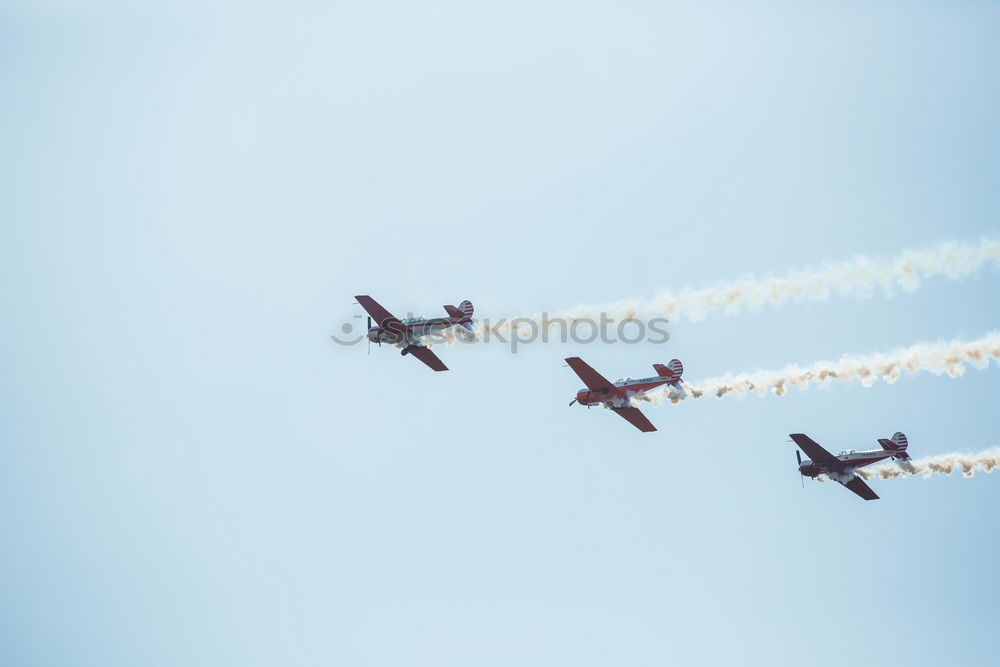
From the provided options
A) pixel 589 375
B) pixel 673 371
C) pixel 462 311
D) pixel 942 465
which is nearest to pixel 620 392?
pixel 589 375

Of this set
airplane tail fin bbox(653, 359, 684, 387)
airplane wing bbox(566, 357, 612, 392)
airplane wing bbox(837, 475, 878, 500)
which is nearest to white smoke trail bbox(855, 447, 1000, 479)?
airplane wing bbox(837, 475, 878, 500)

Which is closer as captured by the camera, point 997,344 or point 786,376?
point 997,344

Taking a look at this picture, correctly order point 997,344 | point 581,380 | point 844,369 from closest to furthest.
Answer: point 997,344
point 844,369
point 581,380

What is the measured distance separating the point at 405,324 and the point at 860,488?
24.9 meters

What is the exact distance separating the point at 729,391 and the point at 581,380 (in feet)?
23.2

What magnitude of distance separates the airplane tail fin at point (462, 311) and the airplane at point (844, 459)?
17157mm

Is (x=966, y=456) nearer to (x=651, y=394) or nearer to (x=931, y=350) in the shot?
(x=931, y=350)

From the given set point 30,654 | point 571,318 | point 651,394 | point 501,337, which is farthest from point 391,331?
point 30,654

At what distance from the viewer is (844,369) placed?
4550cm

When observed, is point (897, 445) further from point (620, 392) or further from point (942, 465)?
point (620, 392)

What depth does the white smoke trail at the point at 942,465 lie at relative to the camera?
46281mm

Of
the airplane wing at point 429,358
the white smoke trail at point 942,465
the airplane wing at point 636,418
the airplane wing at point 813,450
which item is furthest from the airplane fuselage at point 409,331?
the white smoke trail at point 942,465

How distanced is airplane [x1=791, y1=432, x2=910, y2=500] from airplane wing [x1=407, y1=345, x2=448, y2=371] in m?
18.5

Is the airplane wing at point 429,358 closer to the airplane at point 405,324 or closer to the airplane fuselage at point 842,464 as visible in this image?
the airplane at point 405,324
